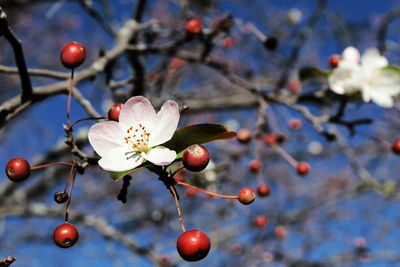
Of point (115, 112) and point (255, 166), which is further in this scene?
point (255, 166)

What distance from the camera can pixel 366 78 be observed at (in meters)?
1.52

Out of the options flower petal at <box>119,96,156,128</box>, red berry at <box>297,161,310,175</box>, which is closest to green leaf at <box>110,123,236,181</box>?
flower petal at <box>119,96,156,128</box>

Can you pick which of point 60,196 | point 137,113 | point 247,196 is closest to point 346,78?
point 247,196

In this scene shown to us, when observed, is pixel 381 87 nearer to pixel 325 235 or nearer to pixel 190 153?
pixel 190 153

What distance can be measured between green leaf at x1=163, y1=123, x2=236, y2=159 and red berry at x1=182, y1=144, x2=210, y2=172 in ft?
0.10

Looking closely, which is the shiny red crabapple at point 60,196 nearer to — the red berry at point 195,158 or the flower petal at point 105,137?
the flower petal at point 105,137

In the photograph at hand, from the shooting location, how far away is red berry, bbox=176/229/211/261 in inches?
29.2

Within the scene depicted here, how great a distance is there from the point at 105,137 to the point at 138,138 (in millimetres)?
87

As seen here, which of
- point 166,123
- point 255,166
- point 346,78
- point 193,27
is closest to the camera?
point 166,123

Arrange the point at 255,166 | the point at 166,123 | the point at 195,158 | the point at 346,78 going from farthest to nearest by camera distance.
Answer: the point at 255,166, the point at 346,78, the point at 166,123, the point at 195,158

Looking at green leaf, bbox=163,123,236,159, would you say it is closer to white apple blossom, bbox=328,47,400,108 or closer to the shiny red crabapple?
the shiny red crabapple

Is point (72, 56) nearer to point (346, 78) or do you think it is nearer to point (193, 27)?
point (193, 27)

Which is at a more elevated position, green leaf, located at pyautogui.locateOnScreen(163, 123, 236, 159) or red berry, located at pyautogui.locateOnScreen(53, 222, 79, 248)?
green leaf, located at pyautogui.locateOnScreen(163, 123, 236, 159)

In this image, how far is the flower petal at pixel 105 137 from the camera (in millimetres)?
829
